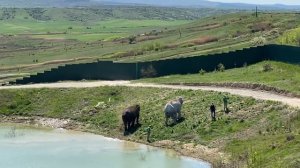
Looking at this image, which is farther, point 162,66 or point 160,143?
point 162,66

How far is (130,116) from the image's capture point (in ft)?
156

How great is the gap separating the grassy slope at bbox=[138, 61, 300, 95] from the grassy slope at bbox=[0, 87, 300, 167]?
12.3 ft

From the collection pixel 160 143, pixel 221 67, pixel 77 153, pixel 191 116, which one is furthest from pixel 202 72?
pixel 77 153

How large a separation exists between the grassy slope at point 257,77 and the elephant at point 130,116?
925 centimetres

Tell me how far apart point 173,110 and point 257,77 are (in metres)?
10.3

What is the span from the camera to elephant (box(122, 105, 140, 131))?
47.3m

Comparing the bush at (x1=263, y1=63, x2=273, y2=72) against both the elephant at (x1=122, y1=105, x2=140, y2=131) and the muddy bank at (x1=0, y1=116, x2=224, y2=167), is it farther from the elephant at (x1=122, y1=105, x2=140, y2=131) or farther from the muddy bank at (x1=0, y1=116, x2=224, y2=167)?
the muddy bank at (x1=0, y1=116, x2=224, y2=167)

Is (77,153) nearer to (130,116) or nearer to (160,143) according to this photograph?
(160,143)

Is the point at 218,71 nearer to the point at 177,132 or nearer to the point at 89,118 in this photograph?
the point at 89,118

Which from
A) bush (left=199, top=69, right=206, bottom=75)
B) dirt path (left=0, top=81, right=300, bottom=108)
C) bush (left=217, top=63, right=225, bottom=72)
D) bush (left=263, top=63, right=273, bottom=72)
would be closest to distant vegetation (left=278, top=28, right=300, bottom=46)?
bush (left=217, top=63, right=225, bottom=72)

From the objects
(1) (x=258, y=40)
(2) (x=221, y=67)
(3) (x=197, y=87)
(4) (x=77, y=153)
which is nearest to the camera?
(4) (x=77, y=153)

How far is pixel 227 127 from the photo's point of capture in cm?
4284

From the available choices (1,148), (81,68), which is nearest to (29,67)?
(81,68)

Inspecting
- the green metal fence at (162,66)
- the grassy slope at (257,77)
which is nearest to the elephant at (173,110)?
the grassy slope at (257,77)
